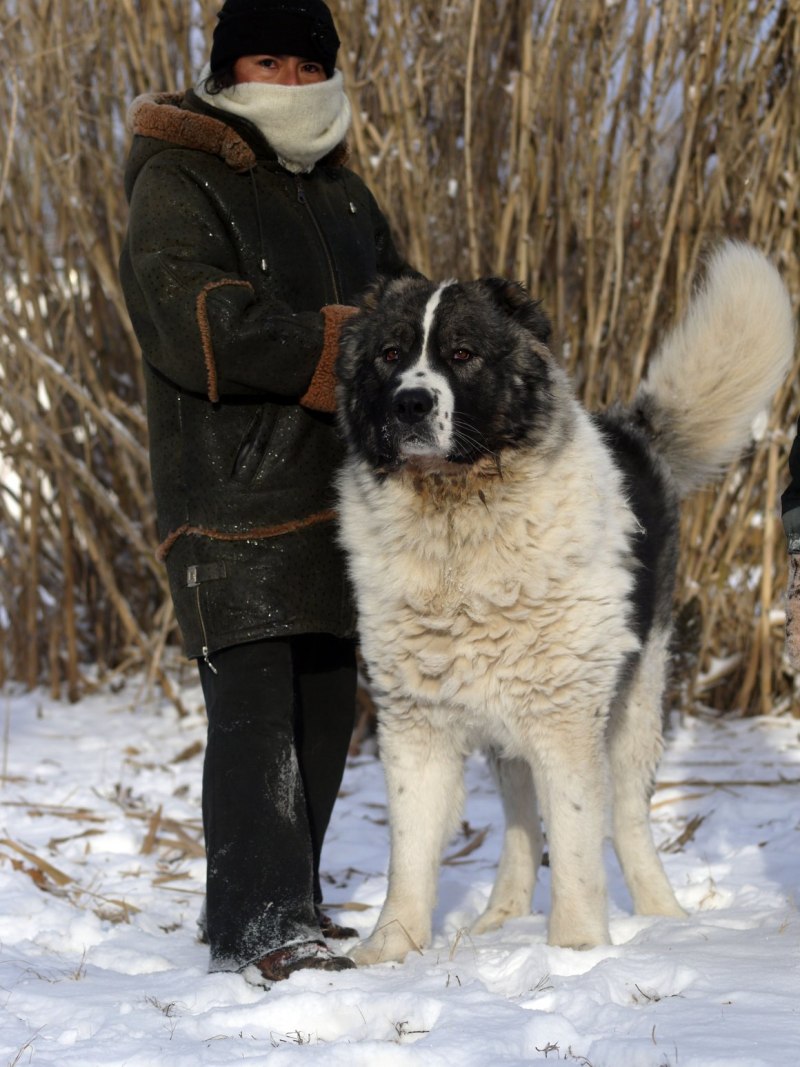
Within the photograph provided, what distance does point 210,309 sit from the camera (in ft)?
8.43

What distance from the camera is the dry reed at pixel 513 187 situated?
458cm

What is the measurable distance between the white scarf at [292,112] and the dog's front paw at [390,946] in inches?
66.4

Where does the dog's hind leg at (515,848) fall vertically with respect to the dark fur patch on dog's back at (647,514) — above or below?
below

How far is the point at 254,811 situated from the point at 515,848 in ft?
2.63

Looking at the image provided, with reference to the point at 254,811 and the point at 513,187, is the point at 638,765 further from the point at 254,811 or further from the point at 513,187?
the point at 513,187

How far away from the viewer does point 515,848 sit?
3.23 m

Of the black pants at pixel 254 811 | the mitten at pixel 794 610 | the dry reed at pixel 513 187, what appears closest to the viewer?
the mitten at pixel 794 610

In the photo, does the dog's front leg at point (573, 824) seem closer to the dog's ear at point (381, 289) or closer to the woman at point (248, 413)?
the woman at point (248, 413)

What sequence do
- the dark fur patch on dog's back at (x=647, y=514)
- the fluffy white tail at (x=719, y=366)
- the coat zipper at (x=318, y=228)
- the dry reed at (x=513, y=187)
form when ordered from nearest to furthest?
the coat zipper at (x=318, y=228) → the dark fur patch on dog's back at (x=647, y=514) → the fluffy white tail at (x=719, y=366) → the dry reed at (x=513, y=187)

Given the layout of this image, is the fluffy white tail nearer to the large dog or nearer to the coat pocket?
the large dog

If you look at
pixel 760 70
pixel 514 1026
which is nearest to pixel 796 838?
pixel 514 1026

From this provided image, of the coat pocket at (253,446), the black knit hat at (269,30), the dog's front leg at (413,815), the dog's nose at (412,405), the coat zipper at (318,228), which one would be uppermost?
the black knit hat at (269,30)

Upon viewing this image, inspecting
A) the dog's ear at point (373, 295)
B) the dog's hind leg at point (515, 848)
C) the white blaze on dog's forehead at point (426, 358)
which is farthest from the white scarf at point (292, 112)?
the dog's hind leg at point (515, 848)

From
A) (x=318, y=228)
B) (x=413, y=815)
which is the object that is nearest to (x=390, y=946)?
(x=413, y=815)
